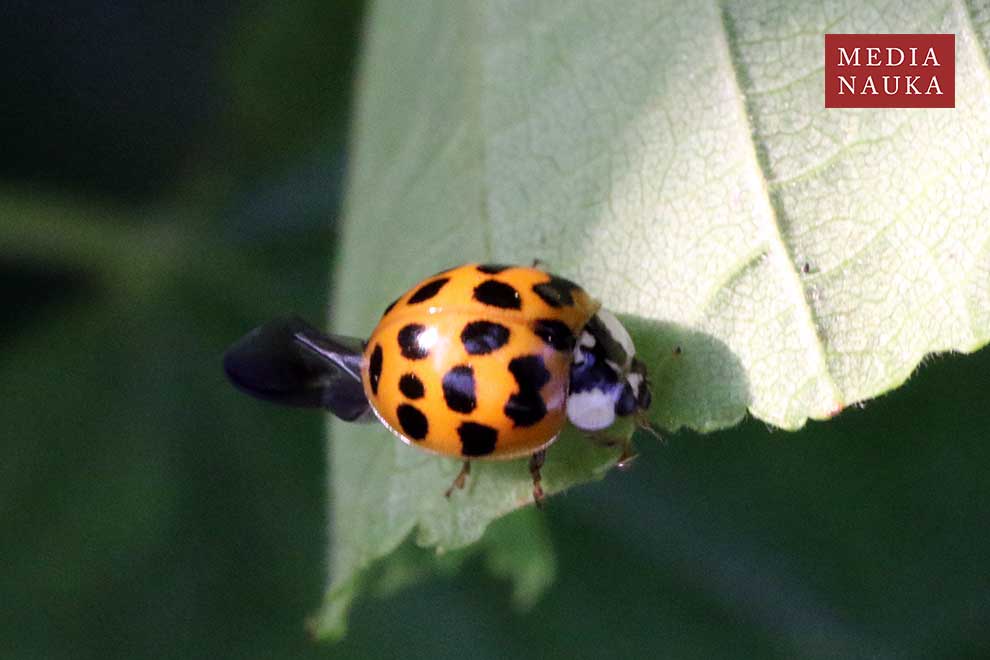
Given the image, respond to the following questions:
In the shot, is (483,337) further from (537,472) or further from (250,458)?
(250,458)

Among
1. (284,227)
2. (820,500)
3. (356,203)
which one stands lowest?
(820,500)

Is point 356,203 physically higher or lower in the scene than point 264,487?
higher

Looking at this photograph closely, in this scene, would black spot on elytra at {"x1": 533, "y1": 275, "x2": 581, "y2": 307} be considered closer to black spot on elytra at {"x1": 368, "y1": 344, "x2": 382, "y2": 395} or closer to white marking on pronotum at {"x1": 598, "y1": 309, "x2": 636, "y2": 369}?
white marking on pronotum at {"x1": 598, "y1": 309, "x2": 636, "y2": 369}

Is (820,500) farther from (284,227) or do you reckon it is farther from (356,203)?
(284,227)

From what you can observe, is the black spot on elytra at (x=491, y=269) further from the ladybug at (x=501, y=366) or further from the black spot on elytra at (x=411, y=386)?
the black spot on elytra at (x=411, y=386)

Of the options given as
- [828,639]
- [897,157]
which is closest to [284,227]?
[828,639]

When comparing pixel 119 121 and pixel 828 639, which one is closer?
pixel 828 639

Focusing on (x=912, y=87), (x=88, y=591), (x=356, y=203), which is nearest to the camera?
(x=912, y=87)
